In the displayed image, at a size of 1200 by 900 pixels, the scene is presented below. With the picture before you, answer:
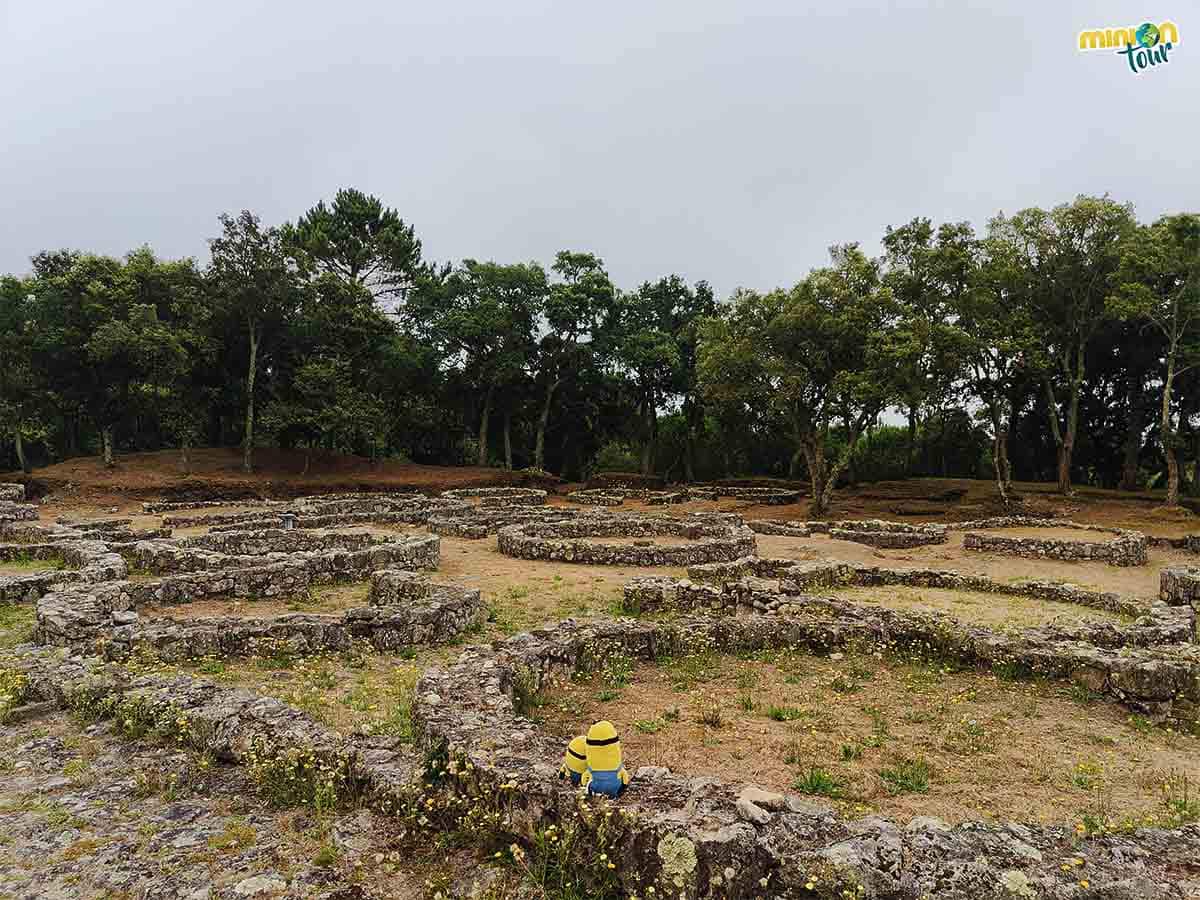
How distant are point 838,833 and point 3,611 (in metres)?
16.6

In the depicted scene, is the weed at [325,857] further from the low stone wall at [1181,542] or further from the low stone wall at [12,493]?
the low stone wall at [12,493]

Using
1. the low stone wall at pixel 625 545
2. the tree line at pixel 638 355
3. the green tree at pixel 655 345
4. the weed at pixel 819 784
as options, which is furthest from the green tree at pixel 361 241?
the weed at pixel 819 784

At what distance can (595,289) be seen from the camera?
168 feet

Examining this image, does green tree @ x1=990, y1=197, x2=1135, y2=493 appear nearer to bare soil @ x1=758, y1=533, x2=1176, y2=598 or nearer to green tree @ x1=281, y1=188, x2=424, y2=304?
bare soil @ x1=758, y1=533, x2=1176, y2=598

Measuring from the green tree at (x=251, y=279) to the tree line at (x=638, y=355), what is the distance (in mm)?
142

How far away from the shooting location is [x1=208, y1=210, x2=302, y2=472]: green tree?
43.3 meters

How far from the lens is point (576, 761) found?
5414 mm

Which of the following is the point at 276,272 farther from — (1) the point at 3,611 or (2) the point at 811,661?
(2) the point at 811,661

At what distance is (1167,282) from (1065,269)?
499 centimetres

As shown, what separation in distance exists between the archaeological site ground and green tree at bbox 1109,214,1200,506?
20570 millimetres

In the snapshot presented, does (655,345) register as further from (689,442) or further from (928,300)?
(928,300)

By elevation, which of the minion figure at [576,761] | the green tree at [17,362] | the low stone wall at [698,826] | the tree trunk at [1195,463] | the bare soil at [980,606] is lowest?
the bare soil at [980,606]

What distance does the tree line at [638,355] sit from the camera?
115 ft

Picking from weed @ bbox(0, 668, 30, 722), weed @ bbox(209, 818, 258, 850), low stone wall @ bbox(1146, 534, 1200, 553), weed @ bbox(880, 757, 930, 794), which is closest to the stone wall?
weed @ bbox(0, 668, 30, 722)
